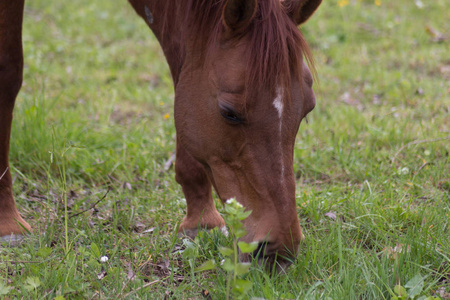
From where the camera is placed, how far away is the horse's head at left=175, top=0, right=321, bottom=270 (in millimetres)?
2014

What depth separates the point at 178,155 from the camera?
112 inches

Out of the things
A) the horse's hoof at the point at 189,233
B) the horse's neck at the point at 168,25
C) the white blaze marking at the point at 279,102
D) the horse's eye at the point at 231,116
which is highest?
the horse's neck at the point at 168,25

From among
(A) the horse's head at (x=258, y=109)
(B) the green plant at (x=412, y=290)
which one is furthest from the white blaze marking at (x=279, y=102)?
(B) the green plant at (x=412, y=290)

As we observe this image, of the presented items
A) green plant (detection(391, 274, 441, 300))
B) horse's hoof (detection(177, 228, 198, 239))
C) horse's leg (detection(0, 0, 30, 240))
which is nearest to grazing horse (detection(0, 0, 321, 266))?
green plant (detection(391, 274, 441, 300))

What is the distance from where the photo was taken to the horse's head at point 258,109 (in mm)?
2014

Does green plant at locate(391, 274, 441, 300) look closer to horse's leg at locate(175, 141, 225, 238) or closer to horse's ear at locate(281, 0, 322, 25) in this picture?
horse's leg at locate(175, 141, 225, 238)

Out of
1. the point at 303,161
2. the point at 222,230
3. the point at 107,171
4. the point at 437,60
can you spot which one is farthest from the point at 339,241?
the point at 437,60

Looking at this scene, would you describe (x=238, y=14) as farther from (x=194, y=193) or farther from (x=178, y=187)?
(x=178, y=187)

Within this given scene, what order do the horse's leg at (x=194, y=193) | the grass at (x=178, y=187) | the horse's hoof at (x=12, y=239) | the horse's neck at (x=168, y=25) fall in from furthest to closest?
the horse's leg at (x=194, y=193) → the horse's hoof at (x=12, y=239) → the horse's neck at (x=168, y=25) → the grass at (x=178, y=187)

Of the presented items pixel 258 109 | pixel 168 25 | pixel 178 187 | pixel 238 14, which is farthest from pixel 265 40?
pixel 178 187

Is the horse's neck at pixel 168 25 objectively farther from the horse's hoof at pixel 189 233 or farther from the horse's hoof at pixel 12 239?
the horse's hoof at pixel 12 239

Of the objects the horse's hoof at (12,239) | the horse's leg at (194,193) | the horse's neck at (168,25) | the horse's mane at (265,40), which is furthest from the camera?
the horse's leg at (194,193)

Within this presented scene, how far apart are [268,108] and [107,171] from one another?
1.88m

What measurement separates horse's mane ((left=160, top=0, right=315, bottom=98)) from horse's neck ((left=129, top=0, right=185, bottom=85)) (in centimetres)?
14
